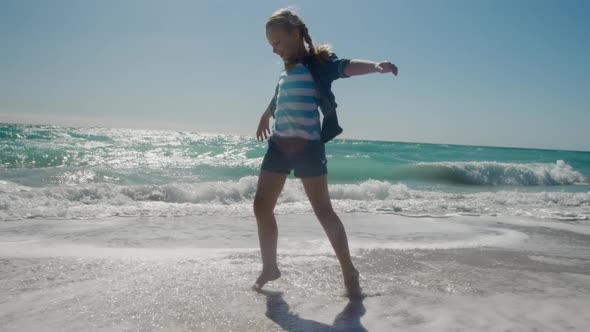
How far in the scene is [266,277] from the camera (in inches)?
95.5

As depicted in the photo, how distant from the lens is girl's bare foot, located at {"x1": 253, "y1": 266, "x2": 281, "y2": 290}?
241 cm

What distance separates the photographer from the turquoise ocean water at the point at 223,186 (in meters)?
5.89

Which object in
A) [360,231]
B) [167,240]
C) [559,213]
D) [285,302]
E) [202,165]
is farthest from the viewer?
[202,165]

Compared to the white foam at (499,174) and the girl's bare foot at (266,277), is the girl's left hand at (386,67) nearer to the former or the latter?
the girl's bare foot at (266,277)

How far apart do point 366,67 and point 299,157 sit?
576 millimetres

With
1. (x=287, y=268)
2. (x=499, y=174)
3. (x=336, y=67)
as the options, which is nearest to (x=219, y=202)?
(x=287, y=268)

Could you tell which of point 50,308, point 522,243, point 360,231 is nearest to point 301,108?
point 50,308

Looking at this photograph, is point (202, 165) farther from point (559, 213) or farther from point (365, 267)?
point (365, 267)

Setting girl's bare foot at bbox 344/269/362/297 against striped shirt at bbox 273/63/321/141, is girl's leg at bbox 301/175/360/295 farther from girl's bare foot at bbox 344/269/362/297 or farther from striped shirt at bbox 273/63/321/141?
striped shirt at bbox 273/63/321/141

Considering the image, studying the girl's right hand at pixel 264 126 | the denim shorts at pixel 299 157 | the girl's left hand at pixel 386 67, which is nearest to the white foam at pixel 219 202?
the girl's right hand at pixel 264 126

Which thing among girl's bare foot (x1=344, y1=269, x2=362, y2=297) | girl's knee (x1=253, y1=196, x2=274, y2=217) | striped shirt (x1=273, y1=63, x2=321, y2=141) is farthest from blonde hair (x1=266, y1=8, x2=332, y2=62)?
girl's bare foot (x1=344, y1=269, x2=362, y2=297)

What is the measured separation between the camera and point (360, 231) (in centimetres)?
448

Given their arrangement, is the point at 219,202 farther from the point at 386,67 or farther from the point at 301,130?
the point at 386,67

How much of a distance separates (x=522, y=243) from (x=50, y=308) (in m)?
3.82
